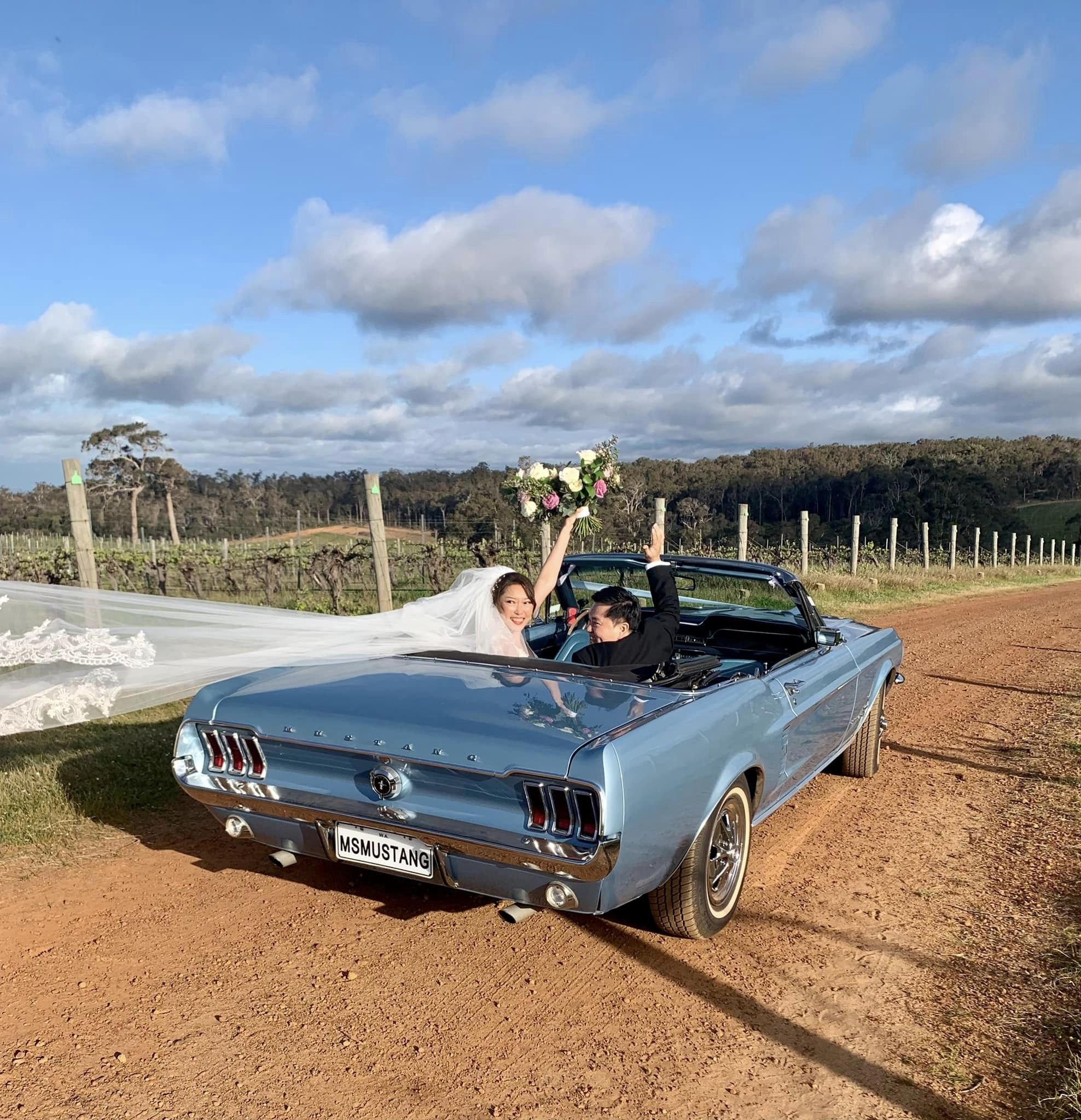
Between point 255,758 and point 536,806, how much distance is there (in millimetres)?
1218

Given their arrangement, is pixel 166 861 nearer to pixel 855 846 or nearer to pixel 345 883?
pixel 345 883

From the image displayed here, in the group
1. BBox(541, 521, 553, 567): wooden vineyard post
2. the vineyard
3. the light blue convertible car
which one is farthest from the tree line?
the light blue convertible car

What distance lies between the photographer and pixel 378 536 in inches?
325

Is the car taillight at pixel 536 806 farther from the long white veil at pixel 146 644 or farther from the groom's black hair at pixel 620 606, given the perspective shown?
the long white veil at pixel 146 644

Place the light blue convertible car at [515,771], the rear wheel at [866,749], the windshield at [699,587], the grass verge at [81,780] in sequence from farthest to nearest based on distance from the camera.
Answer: the rear wheel at [866,749] → the windshield at [699,587] → the grass verge at [81,780] → the light blue convertible car at [515,771]

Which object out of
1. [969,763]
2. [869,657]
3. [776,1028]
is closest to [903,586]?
→ [969,763]

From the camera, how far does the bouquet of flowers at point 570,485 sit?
6055 mm

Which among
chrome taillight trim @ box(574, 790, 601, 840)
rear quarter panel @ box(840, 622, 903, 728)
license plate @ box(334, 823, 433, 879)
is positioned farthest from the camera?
rear quarter panel @ box(840, 622, 903, 728)

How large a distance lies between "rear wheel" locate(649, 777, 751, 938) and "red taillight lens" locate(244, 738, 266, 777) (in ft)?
5.06

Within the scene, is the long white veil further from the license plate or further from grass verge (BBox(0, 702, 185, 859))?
the license plate

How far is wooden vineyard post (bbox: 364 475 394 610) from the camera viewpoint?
8.27 meters

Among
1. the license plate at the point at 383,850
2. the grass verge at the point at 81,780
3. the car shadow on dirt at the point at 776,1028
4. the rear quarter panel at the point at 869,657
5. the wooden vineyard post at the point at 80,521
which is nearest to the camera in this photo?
the car shadow on dirt at the point at 776,1028

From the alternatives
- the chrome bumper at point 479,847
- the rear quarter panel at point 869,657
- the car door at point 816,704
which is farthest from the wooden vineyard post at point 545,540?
the chrome bumper at point 479,847

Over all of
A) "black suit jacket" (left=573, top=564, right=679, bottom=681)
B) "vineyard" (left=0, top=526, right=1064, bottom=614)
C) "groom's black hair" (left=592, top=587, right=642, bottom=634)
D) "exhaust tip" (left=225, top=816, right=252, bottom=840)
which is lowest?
"vineyard" (left=0, top=526, right=1064, bottom=614)
